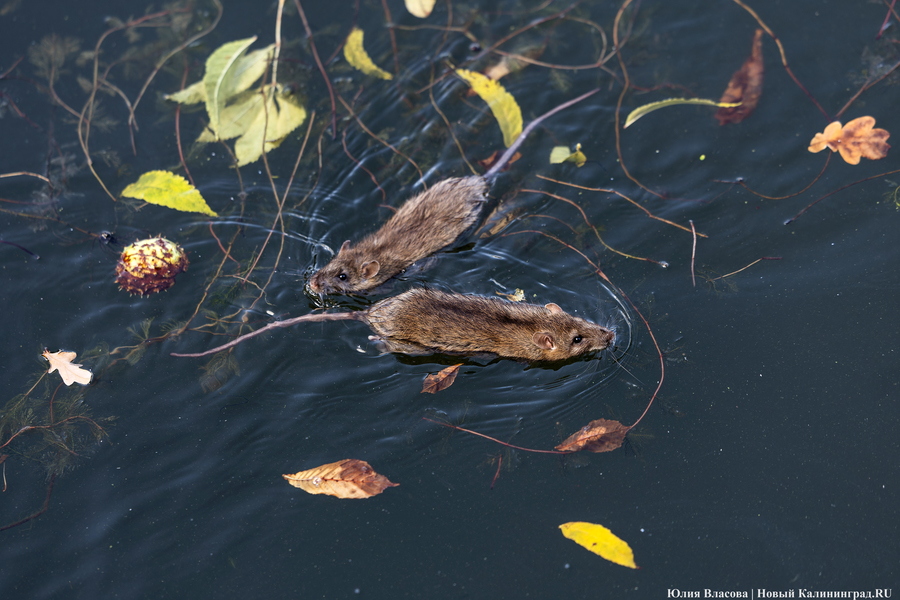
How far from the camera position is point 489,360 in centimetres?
399

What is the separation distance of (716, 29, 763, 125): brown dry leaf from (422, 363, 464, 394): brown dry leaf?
2.74 meters

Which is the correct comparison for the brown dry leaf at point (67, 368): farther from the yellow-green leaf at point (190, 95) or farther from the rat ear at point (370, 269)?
the yellow-green leaf at point (190, 95)

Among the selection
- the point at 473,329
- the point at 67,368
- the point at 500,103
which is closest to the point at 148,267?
the point at 67,368

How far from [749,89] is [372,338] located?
3379 mm

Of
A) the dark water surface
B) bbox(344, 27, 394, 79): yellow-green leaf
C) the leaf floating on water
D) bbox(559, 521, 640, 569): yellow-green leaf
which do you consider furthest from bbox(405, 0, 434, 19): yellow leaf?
bbox(559, 521, 640, 569): yellow-green leaf

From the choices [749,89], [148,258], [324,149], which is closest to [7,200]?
[148,258]

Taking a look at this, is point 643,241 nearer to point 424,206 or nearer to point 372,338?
point 424,206

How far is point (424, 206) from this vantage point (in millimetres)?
4277

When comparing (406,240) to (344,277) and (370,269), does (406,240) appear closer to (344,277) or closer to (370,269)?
(370,269)

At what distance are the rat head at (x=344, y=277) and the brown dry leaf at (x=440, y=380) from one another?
0.82 metres

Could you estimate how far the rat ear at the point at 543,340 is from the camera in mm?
3801

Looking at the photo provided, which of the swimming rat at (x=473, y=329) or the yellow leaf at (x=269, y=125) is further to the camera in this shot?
the yellow leaf at (x=269, y=125)

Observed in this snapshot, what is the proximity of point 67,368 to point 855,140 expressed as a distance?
5561 mm

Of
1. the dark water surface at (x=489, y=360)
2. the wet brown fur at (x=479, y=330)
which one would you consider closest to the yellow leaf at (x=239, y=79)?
the dark water surface at (x=489, y=360)
